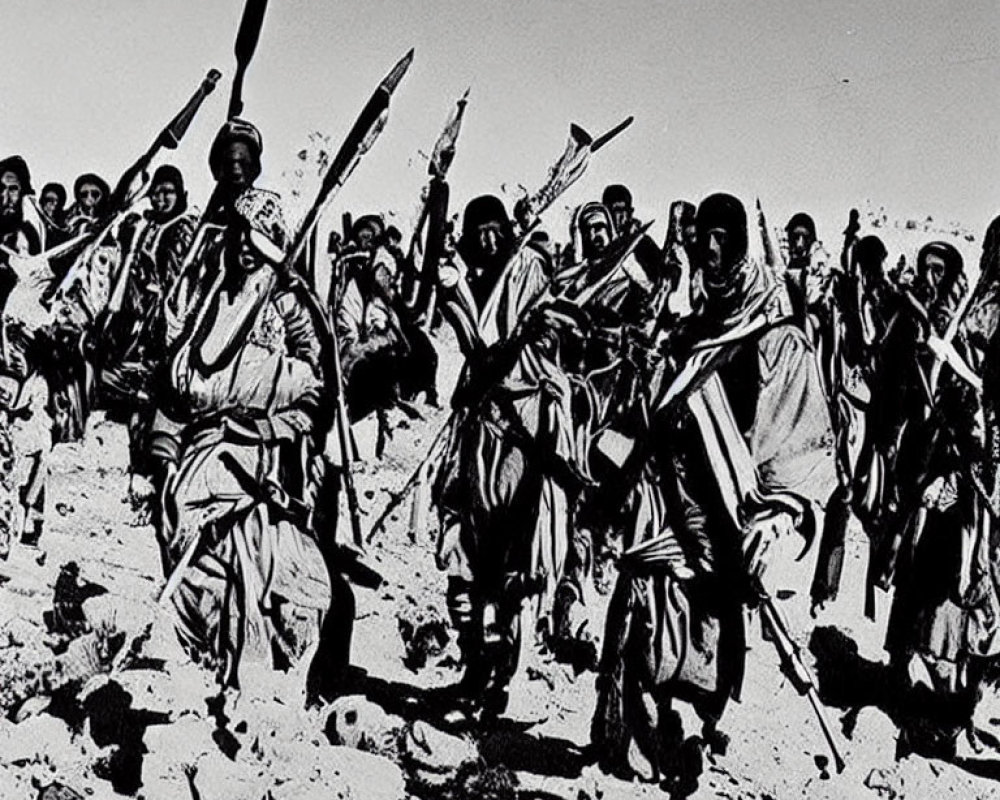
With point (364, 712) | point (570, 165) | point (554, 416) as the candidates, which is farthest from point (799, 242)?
point (364, 712)

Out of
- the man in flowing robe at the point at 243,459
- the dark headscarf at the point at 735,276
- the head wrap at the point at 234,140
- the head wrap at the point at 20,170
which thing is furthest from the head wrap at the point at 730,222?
the head wrap at the point at 20,170

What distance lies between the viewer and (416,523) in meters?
6.88

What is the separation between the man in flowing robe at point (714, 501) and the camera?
575 cm

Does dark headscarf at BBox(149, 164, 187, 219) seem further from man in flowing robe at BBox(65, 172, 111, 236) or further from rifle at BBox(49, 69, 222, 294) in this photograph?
man in flowing robe at BBox(65, 172, 111, 236)

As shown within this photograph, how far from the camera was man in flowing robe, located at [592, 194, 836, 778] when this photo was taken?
18.9 ft

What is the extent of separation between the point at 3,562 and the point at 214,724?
1.61 m

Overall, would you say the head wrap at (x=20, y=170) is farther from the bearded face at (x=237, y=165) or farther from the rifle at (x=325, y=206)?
the rifle at (x=325, y=206)

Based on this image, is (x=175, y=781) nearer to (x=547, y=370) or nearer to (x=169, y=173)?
(x=547, y=370)

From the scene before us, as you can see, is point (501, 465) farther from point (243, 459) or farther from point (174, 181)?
point (174, 181)

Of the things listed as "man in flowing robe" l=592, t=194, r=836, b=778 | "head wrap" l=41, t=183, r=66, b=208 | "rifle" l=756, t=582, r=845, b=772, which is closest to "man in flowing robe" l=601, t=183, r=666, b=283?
"man in flowing robe" l=592, t=194, r=836, b=778

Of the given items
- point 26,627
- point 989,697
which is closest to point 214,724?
point 26,627

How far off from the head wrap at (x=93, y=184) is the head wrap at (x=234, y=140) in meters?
1.15

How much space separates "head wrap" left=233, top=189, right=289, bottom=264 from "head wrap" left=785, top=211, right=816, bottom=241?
7.23 feet

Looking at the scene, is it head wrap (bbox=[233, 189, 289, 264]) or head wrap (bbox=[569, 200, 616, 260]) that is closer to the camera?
head wrap (bbox=[233, 189, 289, 264])
